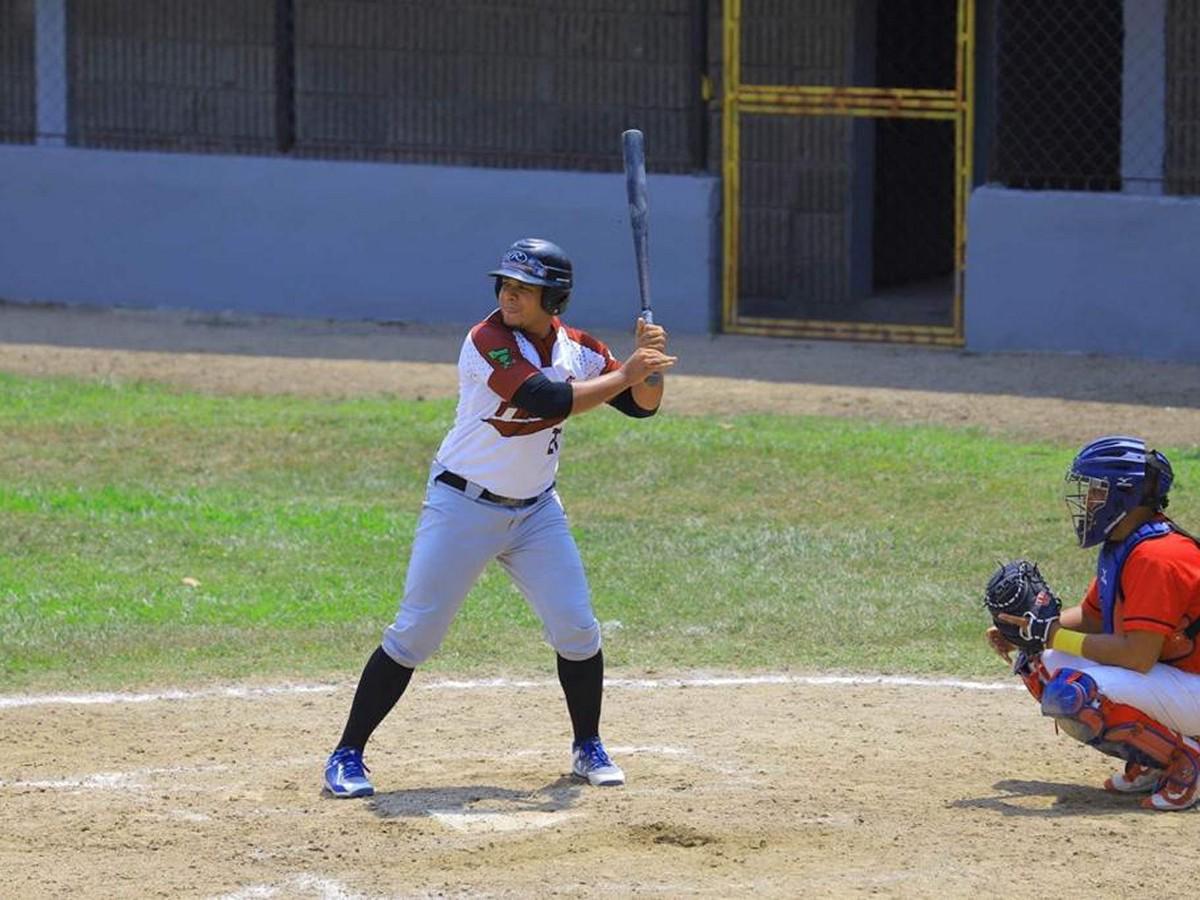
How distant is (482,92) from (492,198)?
958mm

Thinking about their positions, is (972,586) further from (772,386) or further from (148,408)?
(148,408)

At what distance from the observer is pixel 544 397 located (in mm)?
6566

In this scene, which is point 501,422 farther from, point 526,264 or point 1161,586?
point 1161,586

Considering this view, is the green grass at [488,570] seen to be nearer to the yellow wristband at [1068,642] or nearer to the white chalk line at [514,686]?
the white chalk line at [514,686]

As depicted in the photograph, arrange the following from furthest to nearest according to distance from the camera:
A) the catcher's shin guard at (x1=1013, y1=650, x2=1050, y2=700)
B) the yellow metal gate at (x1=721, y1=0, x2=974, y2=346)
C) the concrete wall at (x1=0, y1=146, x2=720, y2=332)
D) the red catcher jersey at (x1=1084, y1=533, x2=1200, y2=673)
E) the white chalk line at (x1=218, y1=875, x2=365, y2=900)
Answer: the concrete wall at (x1=0, y1=146, x2=720, y2=332)
the yellow metal gate at (x1=721, y1=0, x2=974, y2=346)
the catcher's shin guard at (x1=1013, y1=650, x2=1050, y2=700)
the red catcher jersey at (x1=1084, y1=533, x2=1200, y2=673)
the white chalk line at (x1=218, y1=875, x2=365, y2=900)

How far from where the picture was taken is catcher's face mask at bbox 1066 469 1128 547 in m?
6.55

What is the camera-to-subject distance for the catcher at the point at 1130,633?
648 cm

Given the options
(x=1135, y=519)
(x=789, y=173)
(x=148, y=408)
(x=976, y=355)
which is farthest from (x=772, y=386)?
(x=1135, y=519)

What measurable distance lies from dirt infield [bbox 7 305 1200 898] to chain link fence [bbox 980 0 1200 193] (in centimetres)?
786

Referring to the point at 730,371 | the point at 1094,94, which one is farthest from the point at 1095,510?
the point at 1094,94

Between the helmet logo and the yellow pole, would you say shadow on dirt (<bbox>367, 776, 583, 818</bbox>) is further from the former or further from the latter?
the yellow pole

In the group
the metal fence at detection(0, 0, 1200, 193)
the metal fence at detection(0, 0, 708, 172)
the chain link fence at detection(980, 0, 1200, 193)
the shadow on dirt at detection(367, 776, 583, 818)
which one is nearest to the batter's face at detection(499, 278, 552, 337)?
the shadow on dirt at detection(367, 776, 583, 818)

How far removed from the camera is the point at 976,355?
1570cm

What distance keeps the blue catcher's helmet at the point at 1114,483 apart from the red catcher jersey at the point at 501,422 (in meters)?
1.66
